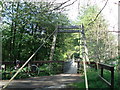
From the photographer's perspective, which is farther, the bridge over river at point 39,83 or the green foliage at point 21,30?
the green foliage at point 21,30

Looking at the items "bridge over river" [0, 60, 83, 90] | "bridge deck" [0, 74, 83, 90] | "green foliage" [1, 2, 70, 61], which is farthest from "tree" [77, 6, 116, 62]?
"bridge deck" [0, 74, 83, 90]

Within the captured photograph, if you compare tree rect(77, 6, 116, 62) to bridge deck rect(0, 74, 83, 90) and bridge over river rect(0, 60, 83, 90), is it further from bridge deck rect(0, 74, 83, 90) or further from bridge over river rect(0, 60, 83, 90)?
bridge deck rect(0, 74, 83, 90)

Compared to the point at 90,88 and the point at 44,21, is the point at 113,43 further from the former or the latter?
the point at 90,88

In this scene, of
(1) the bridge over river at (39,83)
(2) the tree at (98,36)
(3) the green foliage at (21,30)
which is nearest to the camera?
(1) the bridge over river at (39,83)

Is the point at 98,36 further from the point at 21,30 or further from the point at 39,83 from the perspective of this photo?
the point at 39,83

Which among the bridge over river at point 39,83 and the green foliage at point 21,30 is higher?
the green foliage at point 21,30

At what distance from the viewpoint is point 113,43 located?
16.3 metres

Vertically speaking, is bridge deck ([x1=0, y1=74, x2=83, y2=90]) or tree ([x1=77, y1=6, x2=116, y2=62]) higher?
tree ([x1=77, y1=6, x2=116, y2=62])

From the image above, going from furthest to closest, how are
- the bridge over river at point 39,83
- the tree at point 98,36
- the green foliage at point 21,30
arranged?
the tree at point 98,36, the green foliage at point 21,30, the bridge over river at point 39,83

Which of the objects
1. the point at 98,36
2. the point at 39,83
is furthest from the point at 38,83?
the point at 98,36

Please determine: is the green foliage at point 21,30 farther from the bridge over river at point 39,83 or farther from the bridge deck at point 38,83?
the bridge deck at point 38,83

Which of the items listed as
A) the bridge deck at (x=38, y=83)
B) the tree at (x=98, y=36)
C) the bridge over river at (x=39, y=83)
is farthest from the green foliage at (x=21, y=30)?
the bridge deck at (x=38, y=83)

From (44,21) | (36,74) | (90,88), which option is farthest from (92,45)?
(90,88)

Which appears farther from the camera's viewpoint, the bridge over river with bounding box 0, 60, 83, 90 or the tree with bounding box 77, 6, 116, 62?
the tree with bounding box 77, 6, 116, 62
